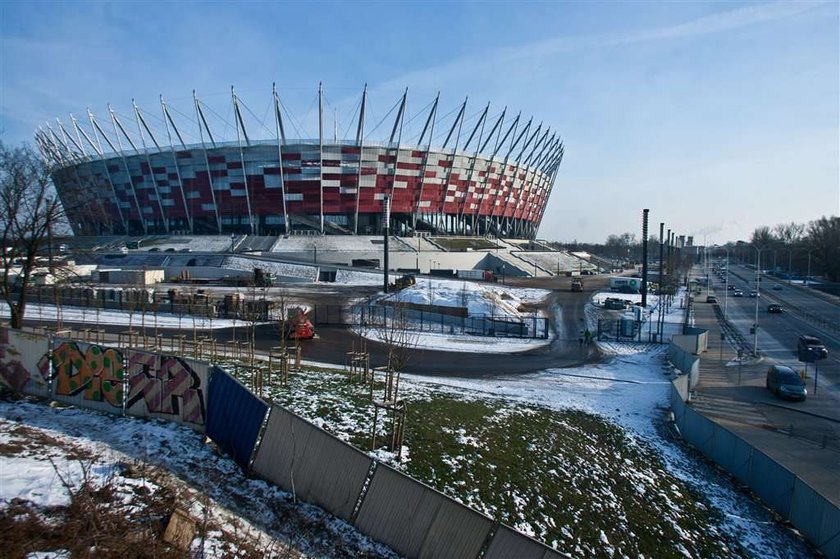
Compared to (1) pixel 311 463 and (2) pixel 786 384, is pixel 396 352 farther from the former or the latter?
(2) pixel 786 384

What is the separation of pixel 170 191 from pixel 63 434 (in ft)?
270

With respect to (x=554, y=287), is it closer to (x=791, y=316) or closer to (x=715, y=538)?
(x=791, y=316)

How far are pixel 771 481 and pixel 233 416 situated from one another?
1285 cm

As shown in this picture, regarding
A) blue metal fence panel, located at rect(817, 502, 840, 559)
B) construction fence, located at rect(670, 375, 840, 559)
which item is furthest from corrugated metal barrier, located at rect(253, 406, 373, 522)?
construction fence, located at rect(670, 375, 840, 559)

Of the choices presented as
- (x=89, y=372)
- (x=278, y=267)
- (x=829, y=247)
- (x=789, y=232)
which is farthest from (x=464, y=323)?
(x=789, y=232)

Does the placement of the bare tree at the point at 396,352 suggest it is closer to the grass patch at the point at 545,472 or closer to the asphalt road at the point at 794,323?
the grass patch at the point at 545,472

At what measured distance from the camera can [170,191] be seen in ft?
272

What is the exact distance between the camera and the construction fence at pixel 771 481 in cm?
1068

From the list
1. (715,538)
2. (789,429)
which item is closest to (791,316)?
(789,429)

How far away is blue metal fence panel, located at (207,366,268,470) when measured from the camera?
945 centimetres

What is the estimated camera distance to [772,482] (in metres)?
12.6

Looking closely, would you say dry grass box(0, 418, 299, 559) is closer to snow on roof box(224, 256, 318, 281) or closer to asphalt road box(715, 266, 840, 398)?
asphalt road box(715, 266, 840, 398)

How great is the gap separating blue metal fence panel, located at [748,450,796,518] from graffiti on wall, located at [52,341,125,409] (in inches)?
608

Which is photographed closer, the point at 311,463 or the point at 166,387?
the point at 311,463
